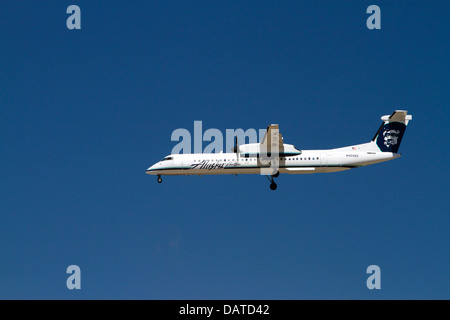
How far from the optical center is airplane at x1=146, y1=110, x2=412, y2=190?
1652 inches

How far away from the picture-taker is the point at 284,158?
1661 inches

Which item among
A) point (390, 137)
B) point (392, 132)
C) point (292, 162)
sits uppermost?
point (392, 132)

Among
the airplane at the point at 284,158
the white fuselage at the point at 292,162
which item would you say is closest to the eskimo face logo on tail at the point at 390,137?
the airplane at the point at 284,158

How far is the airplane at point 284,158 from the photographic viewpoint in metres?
42.0

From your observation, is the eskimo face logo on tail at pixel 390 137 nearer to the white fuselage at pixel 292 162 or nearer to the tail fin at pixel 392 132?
the tail fin at pixel 392 132

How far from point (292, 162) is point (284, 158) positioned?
24.8 inches

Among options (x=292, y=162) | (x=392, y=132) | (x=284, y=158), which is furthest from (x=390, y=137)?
(x=284, y=158)

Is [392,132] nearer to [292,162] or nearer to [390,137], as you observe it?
[390,137]

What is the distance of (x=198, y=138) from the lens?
42031 millimetres

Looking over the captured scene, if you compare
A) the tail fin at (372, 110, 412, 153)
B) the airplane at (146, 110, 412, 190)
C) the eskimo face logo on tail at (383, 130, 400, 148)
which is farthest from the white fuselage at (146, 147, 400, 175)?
the eskimo face logo on tail at (383, 130, 400, 148)
